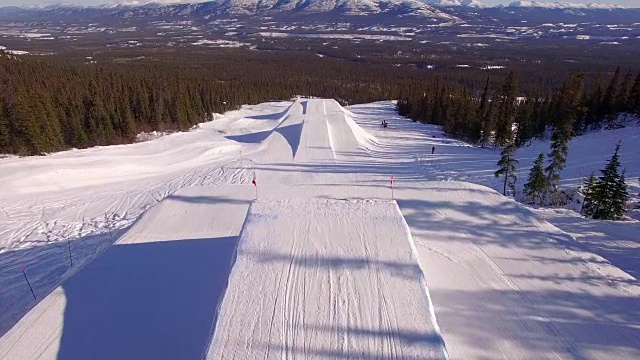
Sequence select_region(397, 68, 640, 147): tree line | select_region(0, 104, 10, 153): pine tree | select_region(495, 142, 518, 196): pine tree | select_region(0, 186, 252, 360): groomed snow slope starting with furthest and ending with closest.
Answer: select_region(397, 68, 640, 147): tree line, select_region(0, 104, 10, 153): pine tree, select_region(495, 142, 518, 196): pine tree, select_region(0, 186, 252, 360): groomed snow slope

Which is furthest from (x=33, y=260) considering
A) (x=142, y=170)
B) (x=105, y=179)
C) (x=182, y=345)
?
(x=142, y=170)

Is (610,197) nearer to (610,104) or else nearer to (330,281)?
(330,281)

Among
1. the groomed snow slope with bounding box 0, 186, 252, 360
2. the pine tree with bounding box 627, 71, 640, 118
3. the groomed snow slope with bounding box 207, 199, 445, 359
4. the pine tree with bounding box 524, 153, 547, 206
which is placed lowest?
the pine tree with bounding box 524, 153, 547, 206

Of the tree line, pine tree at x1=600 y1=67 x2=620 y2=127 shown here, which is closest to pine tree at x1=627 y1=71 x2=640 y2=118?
the tree line

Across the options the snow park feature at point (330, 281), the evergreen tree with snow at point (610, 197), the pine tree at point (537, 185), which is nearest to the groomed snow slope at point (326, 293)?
the snow park feature at point (330, 281)

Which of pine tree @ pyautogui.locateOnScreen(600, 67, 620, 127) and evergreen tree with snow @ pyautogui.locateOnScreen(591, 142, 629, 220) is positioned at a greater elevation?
pine tree @ pyautogui.locateOnScreen(600, 67, 620, 127)

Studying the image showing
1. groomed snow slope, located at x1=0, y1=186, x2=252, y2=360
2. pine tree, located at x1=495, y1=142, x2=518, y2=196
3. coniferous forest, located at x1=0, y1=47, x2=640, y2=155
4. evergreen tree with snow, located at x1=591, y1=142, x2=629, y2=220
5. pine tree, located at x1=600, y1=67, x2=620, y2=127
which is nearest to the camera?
groomed snow slope, located at x1=0, y1=186, x2=252, y2=360

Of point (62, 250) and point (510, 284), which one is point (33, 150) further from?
point (510, 284)

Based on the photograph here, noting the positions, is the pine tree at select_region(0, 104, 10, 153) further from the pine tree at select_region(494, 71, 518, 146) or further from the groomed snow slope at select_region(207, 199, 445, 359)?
the pine tree at select_region(494, 71, 518, 146)
